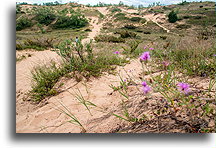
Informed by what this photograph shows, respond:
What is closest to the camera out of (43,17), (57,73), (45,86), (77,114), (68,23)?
(77,114)

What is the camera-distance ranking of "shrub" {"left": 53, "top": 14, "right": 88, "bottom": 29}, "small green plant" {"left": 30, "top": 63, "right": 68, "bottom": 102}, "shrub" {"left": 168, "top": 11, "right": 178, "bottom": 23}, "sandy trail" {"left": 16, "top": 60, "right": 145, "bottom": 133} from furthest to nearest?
"shrub" {"left": 168, "top": 11, "right": 178, "bottom": 23} → "shrub" {"left": 53, "top": 14, "right": 88, "bottom": 29} → "small green plant" {"left": 30, "top": 63, "right": 68, "bottom": 102} → "sandy trail" {"left": 16, "top": 60, "right": 145, "bottom": 133}

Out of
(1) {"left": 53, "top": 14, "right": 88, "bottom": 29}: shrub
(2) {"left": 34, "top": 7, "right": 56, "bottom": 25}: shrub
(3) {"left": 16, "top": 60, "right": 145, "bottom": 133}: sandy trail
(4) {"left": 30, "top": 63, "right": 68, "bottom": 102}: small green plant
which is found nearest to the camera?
(3) {"left": 16, "top": 60, "right": 145, "bottom": 133}: sandy trail

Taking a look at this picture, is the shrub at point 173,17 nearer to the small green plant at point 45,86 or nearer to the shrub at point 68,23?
the shrub at point 68,23

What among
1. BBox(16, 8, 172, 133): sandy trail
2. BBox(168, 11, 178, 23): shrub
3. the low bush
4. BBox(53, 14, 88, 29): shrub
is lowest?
BBox(16, 8, 172, 133): sandy trail

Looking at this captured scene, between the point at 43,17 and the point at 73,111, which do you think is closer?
the point at 73,111

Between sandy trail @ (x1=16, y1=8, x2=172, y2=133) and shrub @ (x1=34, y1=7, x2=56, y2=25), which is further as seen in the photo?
shrub @ (x1=34, y1=7, x2=56, y2=25)

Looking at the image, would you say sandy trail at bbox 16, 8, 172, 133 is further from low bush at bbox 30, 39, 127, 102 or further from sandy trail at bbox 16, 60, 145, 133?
low bush at bbox 30, 39, 127, 102

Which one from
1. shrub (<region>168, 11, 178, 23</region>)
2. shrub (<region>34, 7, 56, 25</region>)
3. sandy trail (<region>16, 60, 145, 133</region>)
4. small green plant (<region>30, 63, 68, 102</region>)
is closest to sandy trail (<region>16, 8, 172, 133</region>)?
sandy trail (<region>16, 60, 145, 133</region>)

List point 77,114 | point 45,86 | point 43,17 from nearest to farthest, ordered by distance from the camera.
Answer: point 77,114 < point 45,86 < point 43,17

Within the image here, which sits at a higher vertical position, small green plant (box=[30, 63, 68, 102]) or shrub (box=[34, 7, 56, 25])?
shrub (box=[34, 7, 56, 25])

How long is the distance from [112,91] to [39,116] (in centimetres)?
106

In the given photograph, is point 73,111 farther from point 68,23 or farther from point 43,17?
point 43,17

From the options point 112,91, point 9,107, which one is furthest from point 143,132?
point 9,107

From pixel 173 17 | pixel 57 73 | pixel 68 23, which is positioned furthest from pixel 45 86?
pixel 173 17
